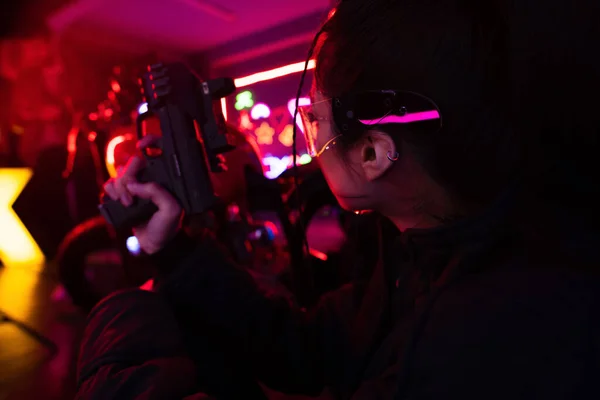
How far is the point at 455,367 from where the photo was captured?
0.41m

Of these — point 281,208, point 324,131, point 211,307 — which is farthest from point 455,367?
point 281,208

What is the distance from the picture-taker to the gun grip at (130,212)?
779 mm

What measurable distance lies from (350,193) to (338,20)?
0.26 m

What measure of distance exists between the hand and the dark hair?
392 millimetres

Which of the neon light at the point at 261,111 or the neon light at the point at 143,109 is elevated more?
the neon light at the point at 143,109

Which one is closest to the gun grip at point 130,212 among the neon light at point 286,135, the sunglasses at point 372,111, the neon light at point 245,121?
the sunglasses at point 372,111

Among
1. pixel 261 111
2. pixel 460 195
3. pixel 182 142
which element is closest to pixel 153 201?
pixel 182 142

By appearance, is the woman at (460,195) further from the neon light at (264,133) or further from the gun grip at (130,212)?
the neon light at (264,133)

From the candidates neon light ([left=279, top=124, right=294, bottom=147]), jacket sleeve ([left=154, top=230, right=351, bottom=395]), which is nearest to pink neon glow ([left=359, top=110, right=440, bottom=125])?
jacket sleeve ([left=154, top=230, right=351, bottom=395])

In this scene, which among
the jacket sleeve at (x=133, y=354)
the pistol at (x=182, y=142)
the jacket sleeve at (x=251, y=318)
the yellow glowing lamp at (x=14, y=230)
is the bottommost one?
the yellow glowing lamp at (x=14, y=230)

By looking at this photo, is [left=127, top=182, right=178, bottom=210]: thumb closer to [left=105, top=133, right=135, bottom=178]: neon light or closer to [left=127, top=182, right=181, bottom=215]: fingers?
[left=127, top=182, right=181, bottom=215]: fingers

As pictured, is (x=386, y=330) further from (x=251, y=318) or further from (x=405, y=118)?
(x=405, y=118)

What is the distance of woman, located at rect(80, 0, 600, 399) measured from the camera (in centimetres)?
40

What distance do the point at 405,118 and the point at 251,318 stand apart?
505 mm
